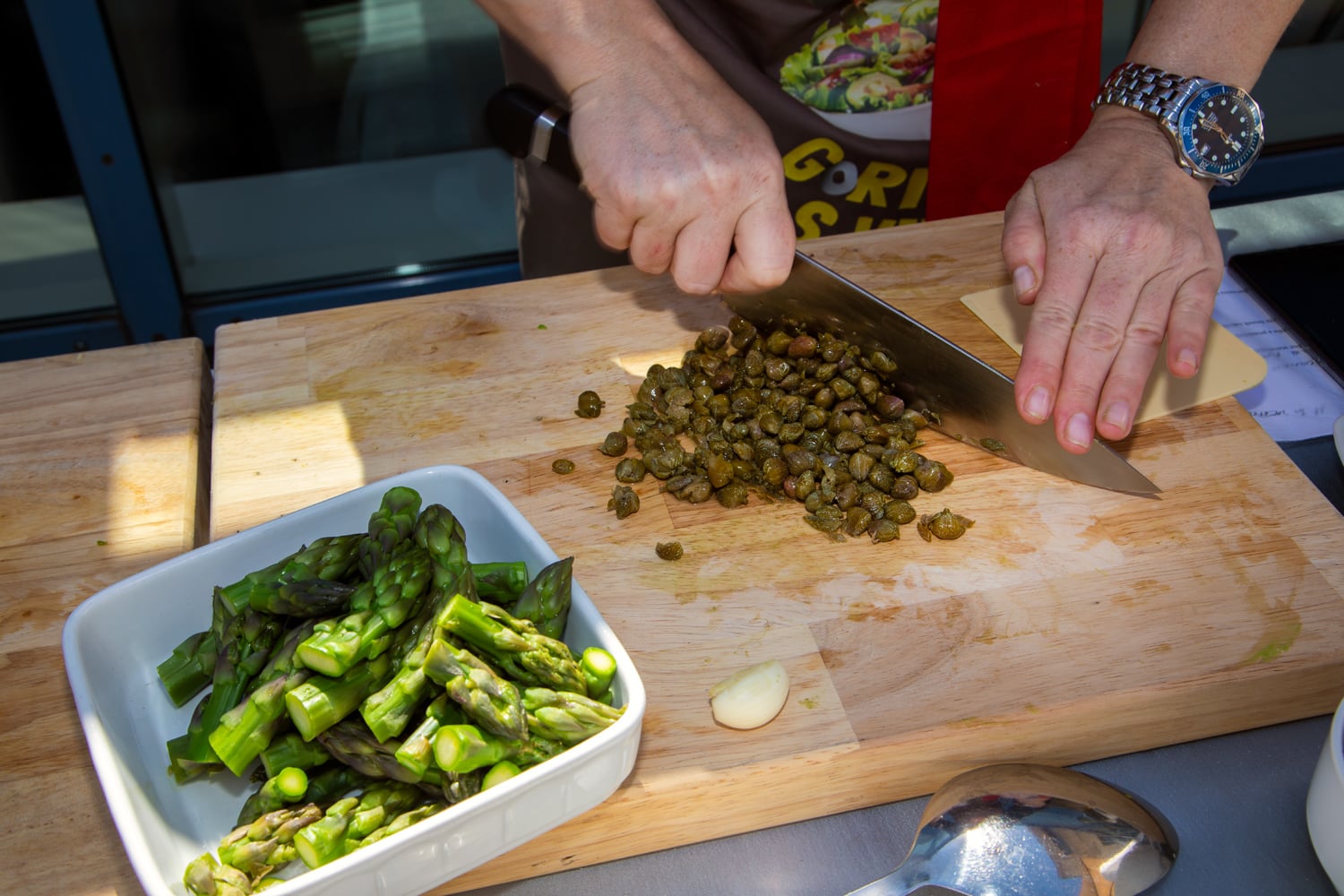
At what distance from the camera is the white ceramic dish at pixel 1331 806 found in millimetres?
1273

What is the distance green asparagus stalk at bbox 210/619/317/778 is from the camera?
1.37 m

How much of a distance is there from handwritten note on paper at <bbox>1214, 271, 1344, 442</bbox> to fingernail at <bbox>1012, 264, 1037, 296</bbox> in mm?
512

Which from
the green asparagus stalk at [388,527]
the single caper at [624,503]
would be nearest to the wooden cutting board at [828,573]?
the single caper at [624,503]

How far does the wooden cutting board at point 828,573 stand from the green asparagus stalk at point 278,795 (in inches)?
11.1

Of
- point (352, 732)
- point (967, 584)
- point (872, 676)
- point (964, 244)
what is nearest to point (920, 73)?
point (964, 244)

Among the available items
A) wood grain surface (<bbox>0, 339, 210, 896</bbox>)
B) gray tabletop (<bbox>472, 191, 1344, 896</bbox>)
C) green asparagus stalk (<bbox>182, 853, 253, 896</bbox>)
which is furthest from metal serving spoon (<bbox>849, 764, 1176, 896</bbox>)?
wood grain surface (<bbox>0, 339, 210, 896</bbox>)

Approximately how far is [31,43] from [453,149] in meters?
1.43

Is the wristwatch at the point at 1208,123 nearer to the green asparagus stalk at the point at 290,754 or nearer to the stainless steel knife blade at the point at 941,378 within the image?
the stainless steel knife blade at the point at 941,378

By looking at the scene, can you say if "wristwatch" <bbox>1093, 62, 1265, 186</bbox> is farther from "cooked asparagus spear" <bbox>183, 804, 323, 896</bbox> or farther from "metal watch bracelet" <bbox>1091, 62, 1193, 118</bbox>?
"cooked asparagus spear" <bbox>183, 804, 323, 896</bbox>

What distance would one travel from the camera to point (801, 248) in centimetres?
250

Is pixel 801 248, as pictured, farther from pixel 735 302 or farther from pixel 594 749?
pixel 594 749

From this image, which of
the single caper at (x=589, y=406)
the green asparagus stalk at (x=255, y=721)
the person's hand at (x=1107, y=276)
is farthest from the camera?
the single caper at (x=589, y=406)

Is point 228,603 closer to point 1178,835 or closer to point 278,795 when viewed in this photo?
point 278,795

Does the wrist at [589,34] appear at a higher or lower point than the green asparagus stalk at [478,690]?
higher
